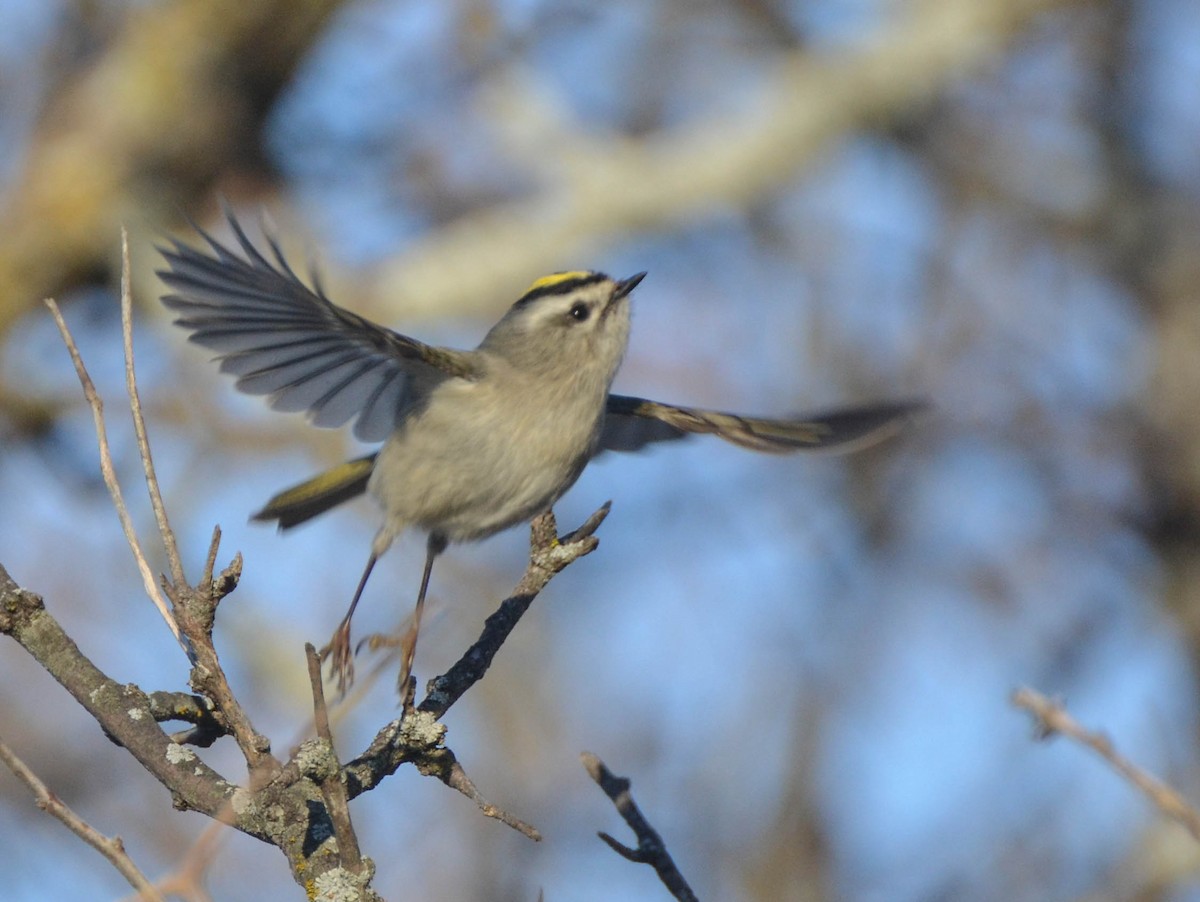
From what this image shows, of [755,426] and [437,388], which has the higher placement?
[755,426]

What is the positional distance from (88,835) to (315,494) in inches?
93.5

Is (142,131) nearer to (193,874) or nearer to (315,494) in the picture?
(315,494)

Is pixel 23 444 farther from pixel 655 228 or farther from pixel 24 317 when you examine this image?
pixel 655 228

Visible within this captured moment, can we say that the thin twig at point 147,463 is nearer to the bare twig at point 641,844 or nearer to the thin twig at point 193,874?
the thin twig at point 193,874

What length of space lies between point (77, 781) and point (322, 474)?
3.51 m

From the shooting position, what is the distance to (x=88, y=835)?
1349 mm

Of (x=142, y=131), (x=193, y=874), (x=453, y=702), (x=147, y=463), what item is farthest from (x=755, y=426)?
(x=142, y=131)

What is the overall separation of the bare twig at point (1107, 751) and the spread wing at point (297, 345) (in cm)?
153

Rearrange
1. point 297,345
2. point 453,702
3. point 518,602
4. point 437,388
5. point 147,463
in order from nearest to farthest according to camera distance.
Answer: point 147,463 < point 453,702 < point 518,602 < point 297,345 < point 437,388

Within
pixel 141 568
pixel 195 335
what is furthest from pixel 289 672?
pixel 141 568

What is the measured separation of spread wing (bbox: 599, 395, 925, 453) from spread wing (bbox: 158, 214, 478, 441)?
59cm

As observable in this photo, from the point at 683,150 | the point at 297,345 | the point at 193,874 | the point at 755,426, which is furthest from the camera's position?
the point at 683,150

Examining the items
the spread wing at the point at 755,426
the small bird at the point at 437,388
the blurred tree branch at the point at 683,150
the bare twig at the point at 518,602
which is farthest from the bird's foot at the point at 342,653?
the blurred tree branch at the point at 683,150

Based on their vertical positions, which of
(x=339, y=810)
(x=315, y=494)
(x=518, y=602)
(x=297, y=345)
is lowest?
(x=339, y=810)
